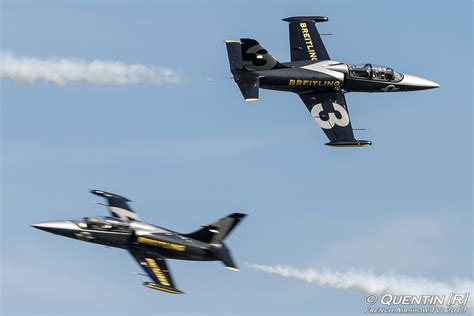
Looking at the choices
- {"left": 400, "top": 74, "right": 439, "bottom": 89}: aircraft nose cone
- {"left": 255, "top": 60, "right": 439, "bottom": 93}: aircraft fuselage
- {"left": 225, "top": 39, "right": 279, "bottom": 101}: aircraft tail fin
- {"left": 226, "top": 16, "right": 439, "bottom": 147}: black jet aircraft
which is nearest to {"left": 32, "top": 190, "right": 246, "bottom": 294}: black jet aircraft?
{"left": 226, "top": 16, "right": 439, "bottom": 147}: black jet aircraft

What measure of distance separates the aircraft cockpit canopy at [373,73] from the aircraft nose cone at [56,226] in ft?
49.3

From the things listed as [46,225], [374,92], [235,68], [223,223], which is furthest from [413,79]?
[46,225]

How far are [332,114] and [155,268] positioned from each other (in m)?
11.5

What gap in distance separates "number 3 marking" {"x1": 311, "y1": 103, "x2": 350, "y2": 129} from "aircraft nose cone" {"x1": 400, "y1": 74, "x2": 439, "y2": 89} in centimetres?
395

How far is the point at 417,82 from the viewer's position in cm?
5294

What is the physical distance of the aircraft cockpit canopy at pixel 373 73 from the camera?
5094 centimetres

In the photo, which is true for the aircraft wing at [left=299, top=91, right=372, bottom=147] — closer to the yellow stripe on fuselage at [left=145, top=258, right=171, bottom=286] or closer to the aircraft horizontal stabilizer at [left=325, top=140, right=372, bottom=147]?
the aircraft horizontal stabilizer at [left=325, top=140, right=372, bottom=147]

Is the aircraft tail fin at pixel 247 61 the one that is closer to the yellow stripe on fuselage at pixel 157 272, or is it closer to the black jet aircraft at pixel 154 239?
the black jet aircraft at pixel 154 239

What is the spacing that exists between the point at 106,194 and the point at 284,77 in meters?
9.46

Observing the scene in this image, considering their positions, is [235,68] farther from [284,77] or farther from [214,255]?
[214,255]

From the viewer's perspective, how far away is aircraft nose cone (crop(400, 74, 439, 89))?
52688 mm

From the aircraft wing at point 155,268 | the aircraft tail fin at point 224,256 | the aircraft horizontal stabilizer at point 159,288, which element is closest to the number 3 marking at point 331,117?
the aircraft tail fin at point 224,256

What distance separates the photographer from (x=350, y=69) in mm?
50781

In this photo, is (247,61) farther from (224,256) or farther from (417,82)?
(224,256)
